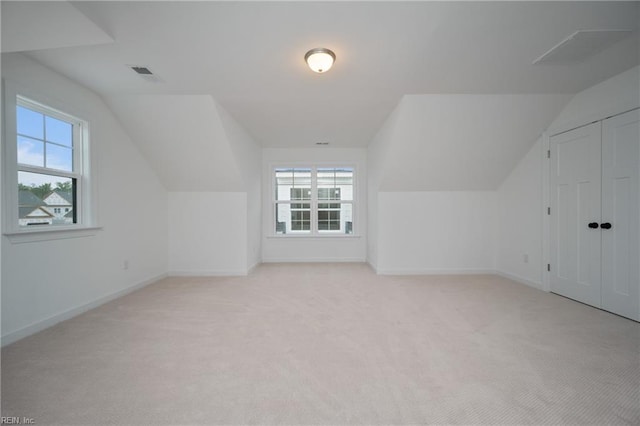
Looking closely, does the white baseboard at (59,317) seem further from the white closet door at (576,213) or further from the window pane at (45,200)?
the white closet door at (576,213)

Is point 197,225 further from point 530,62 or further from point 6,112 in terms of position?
point 530,62

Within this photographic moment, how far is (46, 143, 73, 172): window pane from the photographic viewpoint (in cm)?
272

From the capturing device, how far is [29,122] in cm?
254

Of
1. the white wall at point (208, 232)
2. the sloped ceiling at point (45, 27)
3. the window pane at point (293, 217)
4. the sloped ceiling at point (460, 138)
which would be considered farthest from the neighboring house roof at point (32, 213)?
the sloped ceiling at point (460, 138)

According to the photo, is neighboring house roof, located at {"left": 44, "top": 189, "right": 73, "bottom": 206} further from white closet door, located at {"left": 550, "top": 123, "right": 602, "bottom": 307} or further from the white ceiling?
white closet door, located at {"left": 550, "top": 123, "right": 602, "bottom": 307}

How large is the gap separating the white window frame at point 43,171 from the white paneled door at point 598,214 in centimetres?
571

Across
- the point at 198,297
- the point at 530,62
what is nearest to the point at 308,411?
the point at 198,297

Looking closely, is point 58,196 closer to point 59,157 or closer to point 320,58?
point 59,157

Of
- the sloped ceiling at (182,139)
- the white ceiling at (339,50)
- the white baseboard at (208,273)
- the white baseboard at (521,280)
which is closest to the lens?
the white ceiling at (339,50)

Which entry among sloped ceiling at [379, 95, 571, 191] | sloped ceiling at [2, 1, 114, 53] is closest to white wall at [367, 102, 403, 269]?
sloped ceiling at [379, 95, 571, 191]

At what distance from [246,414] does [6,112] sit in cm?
303

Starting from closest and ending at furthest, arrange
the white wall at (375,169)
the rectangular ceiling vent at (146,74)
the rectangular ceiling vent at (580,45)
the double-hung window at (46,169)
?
the rectangular ceiling vent at (580,45)
the double-hung window at (46,169)
the rectangular ceiling vent at (146,74)
the white wall at (375,169)

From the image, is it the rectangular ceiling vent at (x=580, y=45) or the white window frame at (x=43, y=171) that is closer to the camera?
the rectangular ceiling vent at (x=580, y=45)

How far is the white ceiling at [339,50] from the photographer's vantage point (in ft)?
6.18
